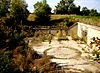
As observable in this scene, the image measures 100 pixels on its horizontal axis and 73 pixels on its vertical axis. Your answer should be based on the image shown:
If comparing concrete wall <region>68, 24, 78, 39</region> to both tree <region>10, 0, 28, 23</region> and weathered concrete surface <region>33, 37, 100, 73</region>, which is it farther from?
tree <region>10, 0, 28, 23</region>

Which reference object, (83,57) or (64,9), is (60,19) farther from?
(83,57)

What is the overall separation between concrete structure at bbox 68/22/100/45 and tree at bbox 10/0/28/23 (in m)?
10.9

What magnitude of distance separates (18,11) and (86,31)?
1788 centimetres

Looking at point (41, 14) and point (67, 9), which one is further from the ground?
point (67, 9)

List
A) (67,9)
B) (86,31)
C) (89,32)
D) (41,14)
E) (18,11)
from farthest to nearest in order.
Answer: (67,9) < (41,14) < (18,11) < (86,31) < (89,32)

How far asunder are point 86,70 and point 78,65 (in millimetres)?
1286

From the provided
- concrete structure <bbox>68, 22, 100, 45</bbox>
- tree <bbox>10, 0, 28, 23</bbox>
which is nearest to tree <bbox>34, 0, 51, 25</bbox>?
tree <bbox>10, 0, 28, 23</bbox>

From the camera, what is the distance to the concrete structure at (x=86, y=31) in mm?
20823

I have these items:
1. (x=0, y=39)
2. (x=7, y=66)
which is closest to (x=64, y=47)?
(x=0, y=39)

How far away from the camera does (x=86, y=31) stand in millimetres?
24797

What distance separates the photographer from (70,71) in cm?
1380

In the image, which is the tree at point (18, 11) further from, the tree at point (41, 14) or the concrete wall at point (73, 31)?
the concrete wall at point (73, 31)

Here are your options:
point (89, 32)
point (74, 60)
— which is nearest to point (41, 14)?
point (89, 32)

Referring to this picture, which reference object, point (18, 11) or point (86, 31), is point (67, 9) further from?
point (86, 31)
